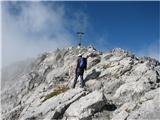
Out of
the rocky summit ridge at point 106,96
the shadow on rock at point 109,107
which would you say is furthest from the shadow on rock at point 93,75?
the shadow on rock at point 109,107

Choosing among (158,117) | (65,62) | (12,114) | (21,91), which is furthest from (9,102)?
(158,117)

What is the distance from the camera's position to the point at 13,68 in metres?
95.9

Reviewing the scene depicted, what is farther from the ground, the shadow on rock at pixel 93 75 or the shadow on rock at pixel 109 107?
the shadow on rock at pixel 93 75

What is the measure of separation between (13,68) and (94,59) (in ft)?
159

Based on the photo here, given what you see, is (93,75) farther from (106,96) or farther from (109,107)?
(109,107)

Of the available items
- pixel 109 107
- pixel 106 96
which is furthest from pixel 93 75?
pixel 109 107

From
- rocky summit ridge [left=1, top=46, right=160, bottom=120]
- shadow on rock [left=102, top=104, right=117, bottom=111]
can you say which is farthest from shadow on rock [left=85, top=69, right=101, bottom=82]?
shadow on rock [left=102, top=104, right=117, bottom=111]

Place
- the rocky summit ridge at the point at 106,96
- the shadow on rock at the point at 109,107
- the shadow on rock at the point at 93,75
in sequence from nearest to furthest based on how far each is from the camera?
the rocky summit ridge at the point at 106,96
the shadow on rock at the point at 109,107
the shadow on rock at the point at 93,75

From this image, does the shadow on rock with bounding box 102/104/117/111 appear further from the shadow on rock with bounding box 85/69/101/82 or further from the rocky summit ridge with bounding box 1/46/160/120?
the shadow on rock with bounding box 85/69/101/82

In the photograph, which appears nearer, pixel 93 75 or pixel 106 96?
pixel 106 96

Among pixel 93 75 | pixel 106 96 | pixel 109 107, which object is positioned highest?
pixel 93 75

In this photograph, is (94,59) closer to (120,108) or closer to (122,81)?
(122,81)

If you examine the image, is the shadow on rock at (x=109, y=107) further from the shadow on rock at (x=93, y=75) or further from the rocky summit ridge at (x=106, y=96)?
the shadow on rock at (x=93, y=75)

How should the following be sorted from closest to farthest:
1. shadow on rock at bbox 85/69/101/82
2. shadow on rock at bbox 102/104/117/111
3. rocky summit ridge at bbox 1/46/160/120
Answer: rocky summit ridge at bbox 1/46/160/120, shadow on rock at bbox 102/104/117/111, shadow on rock at bbox 85/69/101/82
